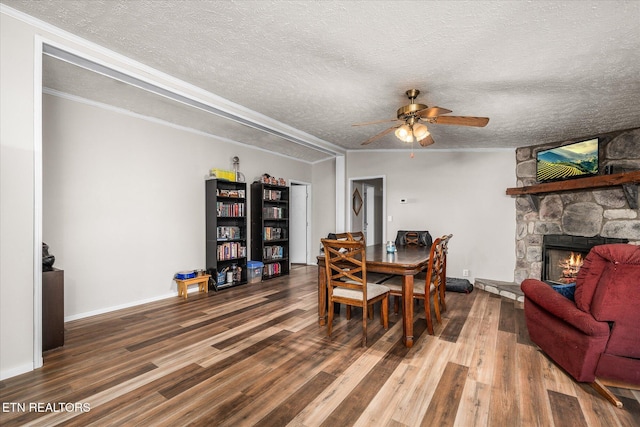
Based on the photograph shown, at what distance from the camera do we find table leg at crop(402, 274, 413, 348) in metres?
2.58

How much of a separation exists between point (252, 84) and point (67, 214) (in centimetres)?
245

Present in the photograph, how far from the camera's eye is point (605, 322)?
6.12ft

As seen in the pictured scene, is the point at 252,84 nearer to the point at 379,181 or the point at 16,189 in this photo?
the point at 16,189

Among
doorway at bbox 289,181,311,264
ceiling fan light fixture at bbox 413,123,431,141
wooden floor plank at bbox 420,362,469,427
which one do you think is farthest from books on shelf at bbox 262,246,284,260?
wooden floor plank at bbox 420,362,469,427

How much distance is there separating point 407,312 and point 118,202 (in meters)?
3.53

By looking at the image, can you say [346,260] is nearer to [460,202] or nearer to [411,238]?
[411,238]

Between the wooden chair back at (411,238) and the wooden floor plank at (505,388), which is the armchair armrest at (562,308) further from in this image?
the wooden chair back at (411,238)

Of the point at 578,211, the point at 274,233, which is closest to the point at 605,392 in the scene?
the point at 578,211

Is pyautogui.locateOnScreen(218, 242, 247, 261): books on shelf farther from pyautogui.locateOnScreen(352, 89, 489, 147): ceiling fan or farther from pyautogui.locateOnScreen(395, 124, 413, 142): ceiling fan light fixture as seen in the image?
pyautogui.locateOnScreen(395, 124, 413, 142): ceiling fan light fixture

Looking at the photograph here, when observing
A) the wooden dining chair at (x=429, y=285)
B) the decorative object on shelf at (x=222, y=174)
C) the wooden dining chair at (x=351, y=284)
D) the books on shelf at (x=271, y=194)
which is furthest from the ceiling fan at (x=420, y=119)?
the books on shelf at (x=271, y=194)

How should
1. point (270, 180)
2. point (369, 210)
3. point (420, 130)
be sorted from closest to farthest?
point (420, 130)
point (270, 180)
point (369, 210)

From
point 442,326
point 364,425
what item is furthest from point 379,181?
point 364,425

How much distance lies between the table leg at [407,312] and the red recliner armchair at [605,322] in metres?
1.04

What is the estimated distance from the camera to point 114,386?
1968 mm
